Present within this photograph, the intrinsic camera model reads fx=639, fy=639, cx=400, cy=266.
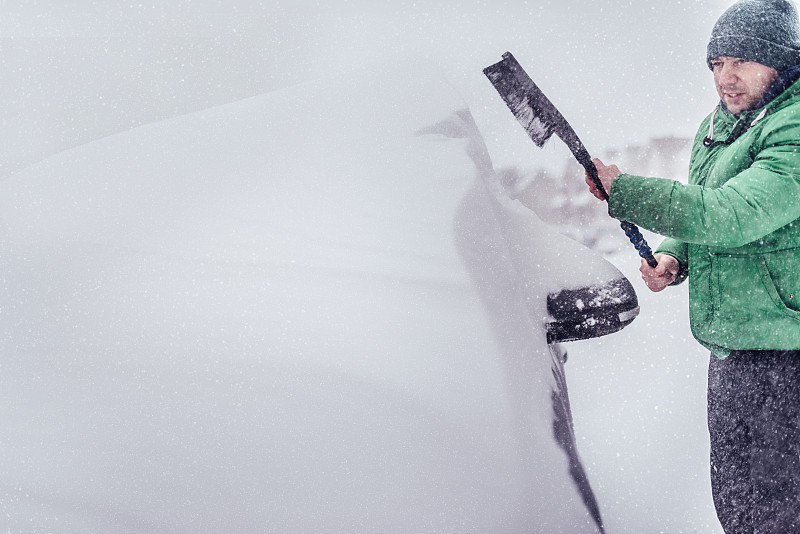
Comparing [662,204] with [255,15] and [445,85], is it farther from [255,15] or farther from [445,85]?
[255,15]

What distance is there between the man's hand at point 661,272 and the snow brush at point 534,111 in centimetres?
2

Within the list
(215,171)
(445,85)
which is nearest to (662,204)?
(445,85)

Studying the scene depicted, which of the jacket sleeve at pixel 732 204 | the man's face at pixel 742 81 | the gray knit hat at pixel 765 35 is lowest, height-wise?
the jacket sleeve at pixel 732 204

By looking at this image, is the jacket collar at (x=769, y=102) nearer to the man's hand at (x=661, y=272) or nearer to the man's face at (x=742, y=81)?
the man's face at (x=742, y=81)

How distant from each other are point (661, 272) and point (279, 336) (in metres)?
0.76

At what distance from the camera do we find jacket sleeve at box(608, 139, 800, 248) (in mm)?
989

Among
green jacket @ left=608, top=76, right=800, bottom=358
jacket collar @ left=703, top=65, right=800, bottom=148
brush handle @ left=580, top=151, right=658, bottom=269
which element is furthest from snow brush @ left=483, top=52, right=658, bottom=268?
jacket collar @ left=703, top=65, right=800, bottom=148

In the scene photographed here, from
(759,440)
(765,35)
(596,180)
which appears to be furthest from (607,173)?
(759,440)

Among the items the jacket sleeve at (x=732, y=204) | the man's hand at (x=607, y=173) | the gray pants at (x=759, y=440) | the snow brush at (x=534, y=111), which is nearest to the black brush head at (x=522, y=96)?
the snow brush at (x=534, y=111)

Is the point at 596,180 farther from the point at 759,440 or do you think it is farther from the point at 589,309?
the point at 759,440

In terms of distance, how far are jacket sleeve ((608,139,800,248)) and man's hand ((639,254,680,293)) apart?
0.23 m

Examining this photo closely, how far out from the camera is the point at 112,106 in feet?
4.57

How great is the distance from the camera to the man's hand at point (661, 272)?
4.13ft

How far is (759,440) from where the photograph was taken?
114cm
